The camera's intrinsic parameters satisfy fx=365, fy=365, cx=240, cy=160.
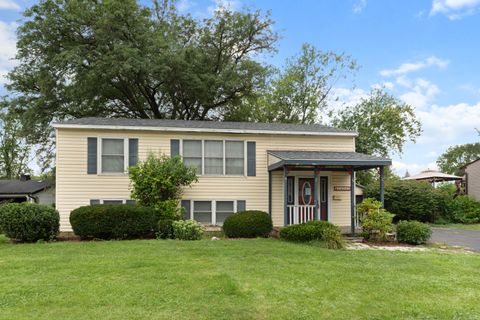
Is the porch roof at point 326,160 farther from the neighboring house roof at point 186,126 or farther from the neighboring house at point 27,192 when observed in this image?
the neighboring house at point 27,192

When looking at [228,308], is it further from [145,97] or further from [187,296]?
[145,97]

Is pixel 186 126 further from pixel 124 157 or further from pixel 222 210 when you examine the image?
pixel 222 210

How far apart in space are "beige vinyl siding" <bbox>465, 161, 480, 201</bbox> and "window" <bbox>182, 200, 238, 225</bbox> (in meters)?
19.1

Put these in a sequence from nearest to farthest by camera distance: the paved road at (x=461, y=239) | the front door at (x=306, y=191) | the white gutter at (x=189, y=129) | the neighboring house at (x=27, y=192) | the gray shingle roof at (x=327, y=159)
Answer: the paved road at (x=461, y=239)
the gray shingle roof at (x=327, y=159)
the white gutter at (x=189, y=129)
the front door at (x=306, y=191)
the neighboring house at (x=27, y=192)

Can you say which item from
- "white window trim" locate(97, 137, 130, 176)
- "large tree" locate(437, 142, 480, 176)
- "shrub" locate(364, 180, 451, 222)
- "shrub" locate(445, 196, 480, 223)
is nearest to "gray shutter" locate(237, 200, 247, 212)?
"white window trim" locate(97, 137, 130, 176)

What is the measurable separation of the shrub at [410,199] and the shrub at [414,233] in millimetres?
7489

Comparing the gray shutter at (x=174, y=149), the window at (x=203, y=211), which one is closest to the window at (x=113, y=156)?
the gray shutter at (x=174, y=149)

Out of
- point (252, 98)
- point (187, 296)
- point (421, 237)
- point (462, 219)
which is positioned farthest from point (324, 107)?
point (187, 296)

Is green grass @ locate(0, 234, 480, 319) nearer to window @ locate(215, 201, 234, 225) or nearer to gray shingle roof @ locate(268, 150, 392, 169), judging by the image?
gray shingle roof @ locate(268, 150, 392, 169)

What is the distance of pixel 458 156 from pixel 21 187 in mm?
58720

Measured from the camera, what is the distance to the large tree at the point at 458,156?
2188 inches

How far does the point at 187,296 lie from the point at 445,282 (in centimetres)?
468

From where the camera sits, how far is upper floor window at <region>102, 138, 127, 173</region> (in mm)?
13641

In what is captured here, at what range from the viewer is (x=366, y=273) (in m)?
7.17
